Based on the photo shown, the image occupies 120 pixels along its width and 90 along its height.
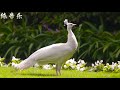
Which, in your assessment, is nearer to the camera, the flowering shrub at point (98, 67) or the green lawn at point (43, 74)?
the green lawn at point (43, 74)

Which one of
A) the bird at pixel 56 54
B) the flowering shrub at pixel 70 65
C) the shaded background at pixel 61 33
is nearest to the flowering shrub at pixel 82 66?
the flowering shrub at pixel 70 65

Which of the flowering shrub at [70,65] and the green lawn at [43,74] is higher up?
the flowering shrub at [70,65]

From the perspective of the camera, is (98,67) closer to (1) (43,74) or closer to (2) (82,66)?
(2) (82,66)

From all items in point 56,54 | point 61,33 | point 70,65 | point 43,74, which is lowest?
point 43,74

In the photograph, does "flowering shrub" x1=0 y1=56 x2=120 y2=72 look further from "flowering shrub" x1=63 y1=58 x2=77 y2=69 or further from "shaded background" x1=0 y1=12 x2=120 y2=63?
"shaded background" x1=0 y1=12 x2=120 y2=63

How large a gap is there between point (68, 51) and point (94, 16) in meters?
1.51

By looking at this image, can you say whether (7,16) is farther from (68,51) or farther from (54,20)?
(68,51)

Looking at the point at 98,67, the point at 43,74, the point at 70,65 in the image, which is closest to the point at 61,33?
the point at 70,65

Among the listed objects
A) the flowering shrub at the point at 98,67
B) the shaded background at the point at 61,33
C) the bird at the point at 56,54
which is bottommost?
the flowering shrub at the point at 98,67

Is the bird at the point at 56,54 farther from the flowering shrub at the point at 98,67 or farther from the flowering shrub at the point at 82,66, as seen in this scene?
the flowering shrub at the point at 98,67

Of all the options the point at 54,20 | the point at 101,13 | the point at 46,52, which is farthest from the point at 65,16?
the point at 46,52

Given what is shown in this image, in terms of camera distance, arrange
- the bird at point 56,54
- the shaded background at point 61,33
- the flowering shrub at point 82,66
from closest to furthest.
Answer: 1. the bird at point 56,54
2. the flowering shrub at point 82,66
3. the shaded background at point 61,33

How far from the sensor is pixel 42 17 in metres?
7.26

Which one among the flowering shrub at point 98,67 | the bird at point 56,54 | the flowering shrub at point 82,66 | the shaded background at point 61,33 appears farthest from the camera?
the shaded background at point 61,33
